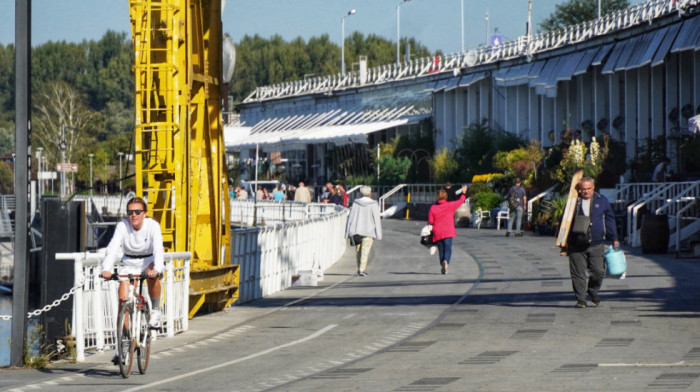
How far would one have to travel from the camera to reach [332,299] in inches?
777

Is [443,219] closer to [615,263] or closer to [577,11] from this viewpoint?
[615,263]

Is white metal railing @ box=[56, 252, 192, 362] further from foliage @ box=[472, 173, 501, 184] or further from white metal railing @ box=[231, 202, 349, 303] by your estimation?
foliage @ box=[472, 173, 501, 184]

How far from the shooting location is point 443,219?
79.9 feet

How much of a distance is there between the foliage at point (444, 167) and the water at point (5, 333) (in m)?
22.7

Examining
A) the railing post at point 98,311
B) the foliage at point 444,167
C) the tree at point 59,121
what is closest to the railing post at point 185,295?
the railing post at point 98,311

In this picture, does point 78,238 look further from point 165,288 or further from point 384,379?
point 384,379

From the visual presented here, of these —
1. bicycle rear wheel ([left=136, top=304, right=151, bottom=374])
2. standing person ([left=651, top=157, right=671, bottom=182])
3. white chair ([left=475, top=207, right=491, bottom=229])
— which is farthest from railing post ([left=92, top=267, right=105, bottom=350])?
white chair ([left=475, top=207, right=491, bottom=229])

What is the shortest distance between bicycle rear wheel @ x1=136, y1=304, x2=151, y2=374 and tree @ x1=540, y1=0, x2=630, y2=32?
8959cm

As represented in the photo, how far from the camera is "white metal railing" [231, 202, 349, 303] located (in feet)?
65.4

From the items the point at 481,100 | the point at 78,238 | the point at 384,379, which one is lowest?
the point at 384,379

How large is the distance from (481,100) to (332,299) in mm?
43943

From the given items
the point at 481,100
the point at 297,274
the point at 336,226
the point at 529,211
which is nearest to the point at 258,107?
the point at 481,100

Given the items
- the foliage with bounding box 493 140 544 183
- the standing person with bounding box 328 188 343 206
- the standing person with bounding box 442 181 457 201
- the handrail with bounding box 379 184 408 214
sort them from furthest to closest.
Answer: the handrail with bounding box 379 184 408 214
the standing person with bounding box 328 188 343 206
the foliage with bounding box 493 140 544 183
the standing person with bounding box 442 181 457 201

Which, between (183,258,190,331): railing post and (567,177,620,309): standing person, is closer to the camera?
(183,258,190,331): railing post
